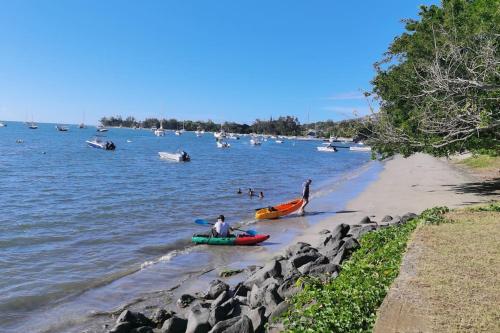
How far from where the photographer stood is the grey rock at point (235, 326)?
8.13 meters

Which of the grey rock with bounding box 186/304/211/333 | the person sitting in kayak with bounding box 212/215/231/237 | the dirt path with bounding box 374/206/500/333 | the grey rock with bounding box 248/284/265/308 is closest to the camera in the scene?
the dirt path with bounding box 374/206/500/333

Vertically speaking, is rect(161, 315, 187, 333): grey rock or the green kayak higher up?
rect(161, 315, 187, 333): grey rock

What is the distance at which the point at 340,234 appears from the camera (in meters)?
15.8

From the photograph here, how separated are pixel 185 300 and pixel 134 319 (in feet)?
6.76

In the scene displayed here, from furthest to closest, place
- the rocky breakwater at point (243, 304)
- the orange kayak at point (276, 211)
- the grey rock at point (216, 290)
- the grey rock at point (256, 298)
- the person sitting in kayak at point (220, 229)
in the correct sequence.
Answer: the orange kayak at point (276, 211), the person sitting in kayak at point (220, 229), the grey rock at point (216, 290), the grey rock at point (256, 298), the rocky breakwater at point (243, 304)

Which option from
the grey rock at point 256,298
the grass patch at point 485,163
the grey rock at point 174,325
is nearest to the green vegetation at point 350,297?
the grey rock at point 256,298

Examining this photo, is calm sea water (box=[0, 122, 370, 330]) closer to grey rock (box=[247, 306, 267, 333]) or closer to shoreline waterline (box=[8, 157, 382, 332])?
shoreline waterline (box=[8, 157, 382, 332])

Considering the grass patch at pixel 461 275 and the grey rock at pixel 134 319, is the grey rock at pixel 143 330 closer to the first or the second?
the grey rock at pixel 134 319

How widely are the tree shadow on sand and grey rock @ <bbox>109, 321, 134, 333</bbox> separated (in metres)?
21.6

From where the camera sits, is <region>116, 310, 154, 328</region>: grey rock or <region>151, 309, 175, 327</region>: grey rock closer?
<region>116, 310, 154, 328</region>: grey rock

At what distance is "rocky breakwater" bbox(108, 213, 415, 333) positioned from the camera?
8727 millimetres

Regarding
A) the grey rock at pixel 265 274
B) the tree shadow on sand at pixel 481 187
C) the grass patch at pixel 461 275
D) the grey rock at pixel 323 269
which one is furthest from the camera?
the tree shadow on sand at pixel 481 187

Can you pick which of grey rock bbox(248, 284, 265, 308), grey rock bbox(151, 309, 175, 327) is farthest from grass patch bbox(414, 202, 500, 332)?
grey rock bbox(151, 309, 175, 327)

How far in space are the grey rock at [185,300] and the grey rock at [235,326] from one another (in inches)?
133
